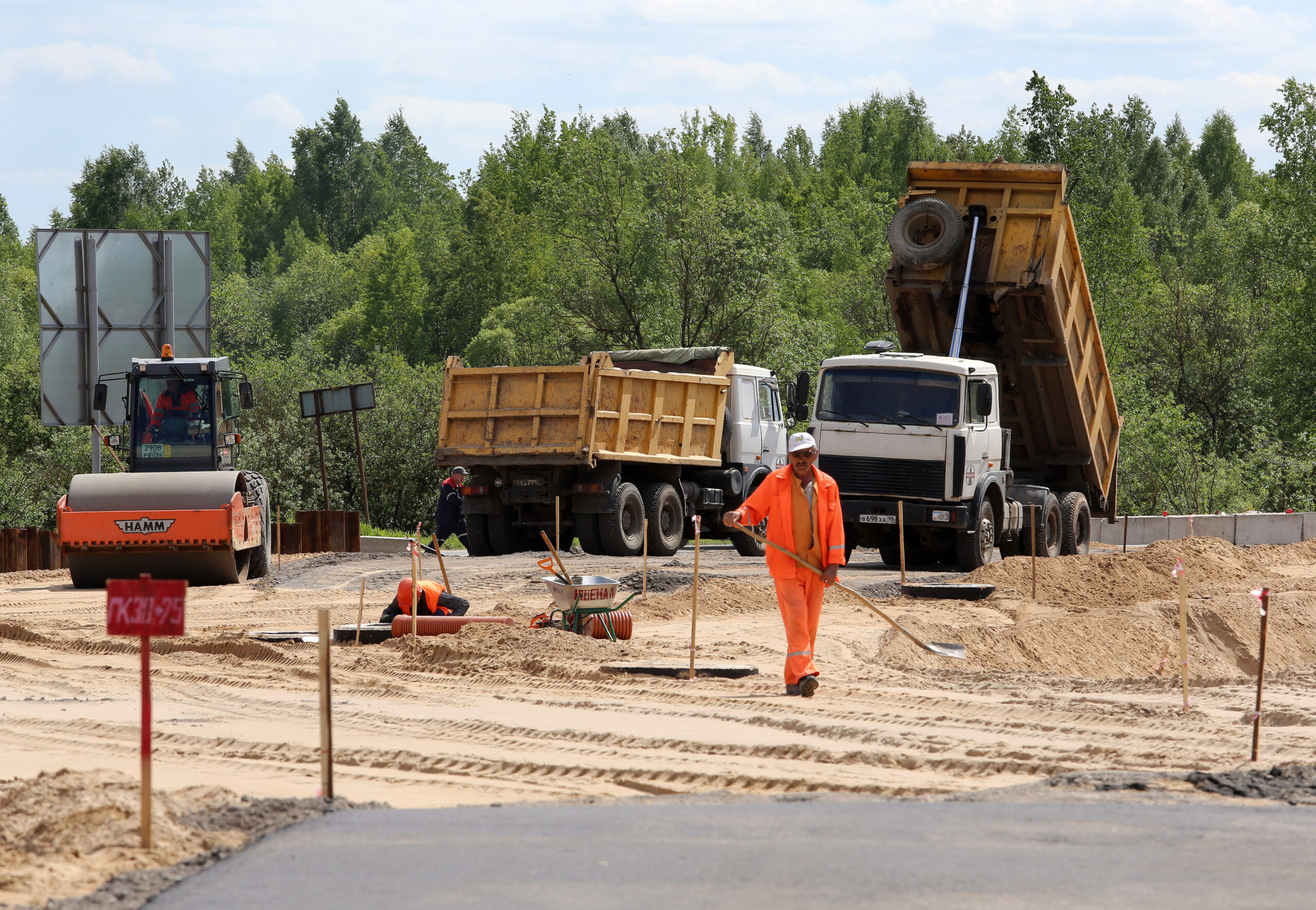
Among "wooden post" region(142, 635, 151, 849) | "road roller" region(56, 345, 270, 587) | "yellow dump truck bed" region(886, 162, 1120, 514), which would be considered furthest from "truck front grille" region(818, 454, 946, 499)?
"wooden post" region(142, 635, 151, 849)

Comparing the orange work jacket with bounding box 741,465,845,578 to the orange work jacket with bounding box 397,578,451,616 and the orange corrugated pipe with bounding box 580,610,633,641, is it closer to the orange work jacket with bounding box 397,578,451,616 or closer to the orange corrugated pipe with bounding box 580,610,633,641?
the orange corrugated pipe with bounding box 580,610,633,641

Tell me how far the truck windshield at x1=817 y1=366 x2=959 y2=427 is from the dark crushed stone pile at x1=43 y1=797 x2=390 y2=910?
12.6 meters

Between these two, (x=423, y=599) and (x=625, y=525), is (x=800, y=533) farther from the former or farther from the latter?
(x=625, y=525)

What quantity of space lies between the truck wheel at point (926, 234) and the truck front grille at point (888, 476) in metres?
2.37

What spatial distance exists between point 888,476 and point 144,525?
8725 mm

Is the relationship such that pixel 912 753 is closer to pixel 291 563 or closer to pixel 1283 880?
pixel 1283 880

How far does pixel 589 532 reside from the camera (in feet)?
63.1

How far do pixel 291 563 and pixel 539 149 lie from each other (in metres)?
48.0

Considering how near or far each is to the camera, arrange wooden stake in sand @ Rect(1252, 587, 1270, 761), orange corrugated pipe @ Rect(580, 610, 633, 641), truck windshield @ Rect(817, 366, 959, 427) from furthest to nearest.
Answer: truck windshield @ Rect(817, 366, 959, 427)
orange corrugated pipe @ Rect(580, 610, 633, 641)
wooden stake in sand @ Rect(1252, 587, 1270, 761)

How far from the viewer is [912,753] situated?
23.3 feet

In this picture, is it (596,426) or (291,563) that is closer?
(596,426)

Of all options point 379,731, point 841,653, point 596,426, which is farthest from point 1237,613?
point 379,731

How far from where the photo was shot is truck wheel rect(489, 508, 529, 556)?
1969 centimetres

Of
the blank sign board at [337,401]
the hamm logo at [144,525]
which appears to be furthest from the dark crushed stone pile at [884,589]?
the blank sign board at [337,401]
